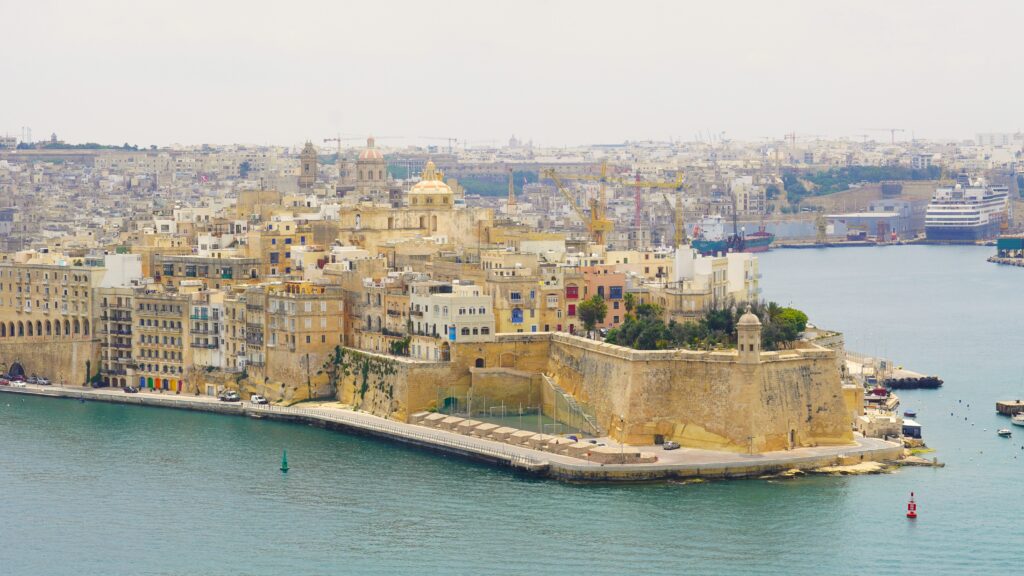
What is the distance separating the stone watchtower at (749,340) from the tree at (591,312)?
232 inches

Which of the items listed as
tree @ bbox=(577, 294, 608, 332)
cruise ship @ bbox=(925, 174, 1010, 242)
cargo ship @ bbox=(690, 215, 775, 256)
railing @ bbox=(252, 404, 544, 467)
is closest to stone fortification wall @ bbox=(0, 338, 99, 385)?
railing @ bbox=(252, 404, 544, 467)

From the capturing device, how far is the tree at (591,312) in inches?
1651

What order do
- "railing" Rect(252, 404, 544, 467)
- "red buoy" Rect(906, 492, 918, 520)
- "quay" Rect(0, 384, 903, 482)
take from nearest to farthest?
"red buoy" Rect(906, 492, 918, 520) < "quay" Rect(0, 384, 903, 482) < "railing" Rect(252, 404, 544, 467)

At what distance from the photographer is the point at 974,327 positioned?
59.4 meters

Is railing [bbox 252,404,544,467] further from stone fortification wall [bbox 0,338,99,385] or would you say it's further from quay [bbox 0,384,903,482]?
stone fortification wall [bbox 0,338,99,385]

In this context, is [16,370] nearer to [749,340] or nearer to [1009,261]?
[749,340]

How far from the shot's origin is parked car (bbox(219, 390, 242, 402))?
143ft

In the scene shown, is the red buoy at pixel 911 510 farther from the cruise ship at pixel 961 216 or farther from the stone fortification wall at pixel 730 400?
the cruise ship at pixel 961 216

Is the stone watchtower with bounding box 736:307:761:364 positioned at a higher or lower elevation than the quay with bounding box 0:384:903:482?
higher

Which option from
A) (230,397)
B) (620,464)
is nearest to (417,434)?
(620,464)

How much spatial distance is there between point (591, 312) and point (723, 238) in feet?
218

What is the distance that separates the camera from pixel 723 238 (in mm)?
107625

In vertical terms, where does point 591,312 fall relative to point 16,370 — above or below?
above

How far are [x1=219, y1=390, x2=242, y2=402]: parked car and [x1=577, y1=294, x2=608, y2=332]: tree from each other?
727 cm
